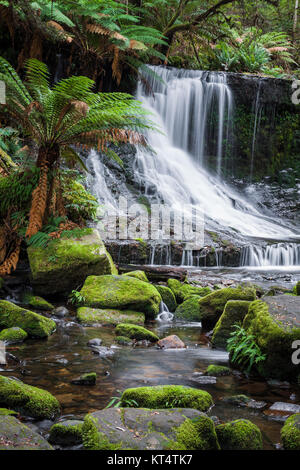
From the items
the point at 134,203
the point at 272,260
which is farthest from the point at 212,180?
the point at 272,260

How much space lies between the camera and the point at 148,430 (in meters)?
2.02

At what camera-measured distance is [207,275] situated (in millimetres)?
7238

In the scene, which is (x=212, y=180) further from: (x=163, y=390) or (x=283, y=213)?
(x=163, y=390)

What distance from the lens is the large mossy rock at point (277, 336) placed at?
317 cm

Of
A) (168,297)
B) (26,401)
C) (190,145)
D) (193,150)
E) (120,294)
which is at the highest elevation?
(190,145)

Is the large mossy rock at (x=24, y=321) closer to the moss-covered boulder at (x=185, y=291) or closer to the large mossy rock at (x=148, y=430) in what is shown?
the large mossy rock at (x=148, y=430)

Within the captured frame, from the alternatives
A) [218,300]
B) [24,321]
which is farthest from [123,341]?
[218,300]

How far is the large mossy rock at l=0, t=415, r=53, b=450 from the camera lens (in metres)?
1.83

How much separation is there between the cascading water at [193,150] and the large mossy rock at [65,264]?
4.97 metres

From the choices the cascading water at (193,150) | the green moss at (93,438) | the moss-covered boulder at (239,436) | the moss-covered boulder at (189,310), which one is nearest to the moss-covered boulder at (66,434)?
the green moss at (93,438)

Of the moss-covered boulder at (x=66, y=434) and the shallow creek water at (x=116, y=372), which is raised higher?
the moss-covered boulder at (x=66, y=434)

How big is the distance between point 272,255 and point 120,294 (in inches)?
188

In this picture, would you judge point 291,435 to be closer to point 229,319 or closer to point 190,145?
point 229,319

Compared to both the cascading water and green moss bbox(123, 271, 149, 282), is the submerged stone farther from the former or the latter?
the cascading water
